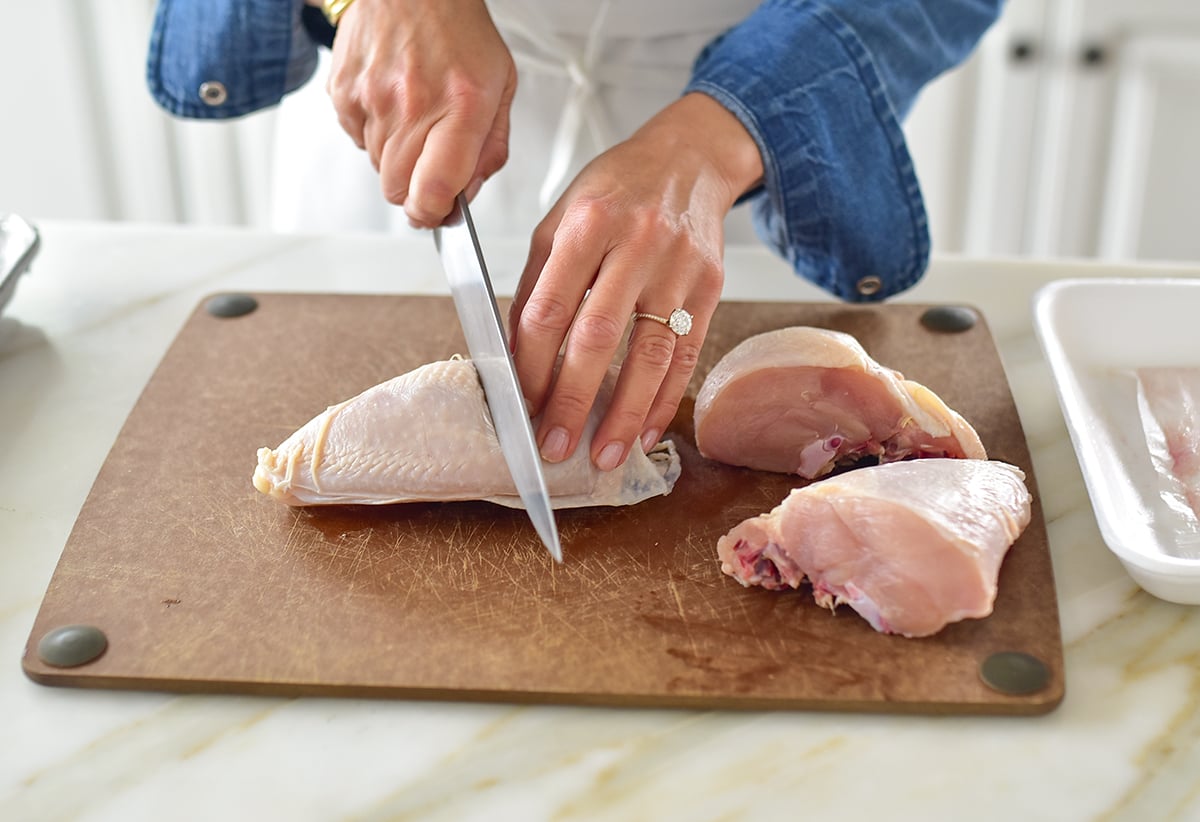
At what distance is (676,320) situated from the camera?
1.24 metres

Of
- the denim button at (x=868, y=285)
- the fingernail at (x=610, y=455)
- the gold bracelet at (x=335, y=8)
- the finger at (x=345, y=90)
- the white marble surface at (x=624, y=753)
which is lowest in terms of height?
the white marble surface at (x=624, y=753)

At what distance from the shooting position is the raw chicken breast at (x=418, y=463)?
4.03 ft

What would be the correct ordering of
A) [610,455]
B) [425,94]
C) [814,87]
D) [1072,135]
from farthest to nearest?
[1072,135] → [814,87] → [425,94] → [610,455]

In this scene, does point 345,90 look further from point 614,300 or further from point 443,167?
point 614,300

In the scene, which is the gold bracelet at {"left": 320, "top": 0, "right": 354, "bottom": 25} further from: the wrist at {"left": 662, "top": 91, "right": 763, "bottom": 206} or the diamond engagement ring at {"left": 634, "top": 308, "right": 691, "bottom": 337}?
the diamond engagement ring at {"left": 634, "top": 308, "right": 691, "bottom": 337}

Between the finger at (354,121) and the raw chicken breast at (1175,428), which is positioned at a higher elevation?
the finger at (354,121)

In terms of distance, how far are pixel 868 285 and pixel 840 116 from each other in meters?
0.21

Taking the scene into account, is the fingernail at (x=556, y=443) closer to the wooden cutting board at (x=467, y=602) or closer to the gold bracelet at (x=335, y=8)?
the wooden cutting board at (x=467, y=602)

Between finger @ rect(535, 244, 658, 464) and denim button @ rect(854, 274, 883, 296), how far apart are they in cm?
46

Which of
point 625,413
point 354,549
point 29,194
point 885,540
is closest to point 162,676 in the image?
point 354,549

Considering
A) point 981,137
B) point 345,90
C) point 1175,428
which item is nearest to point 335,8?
point 345,90

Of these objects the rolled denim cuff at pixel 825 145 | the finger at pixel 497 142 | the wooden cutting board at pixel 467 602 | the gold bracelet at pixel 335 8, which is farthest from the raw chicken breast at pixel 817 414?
the gold bracelet at pixel 335 8

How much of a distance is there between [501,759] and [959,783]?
1.14 feet

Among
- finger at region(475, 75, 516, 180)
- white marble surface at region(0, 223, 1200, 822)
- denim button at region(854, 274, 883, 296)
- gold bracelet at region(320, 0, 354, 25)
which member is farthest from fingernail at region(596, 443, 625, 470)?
gold bracelet at region(320, 0, 354, 25)
